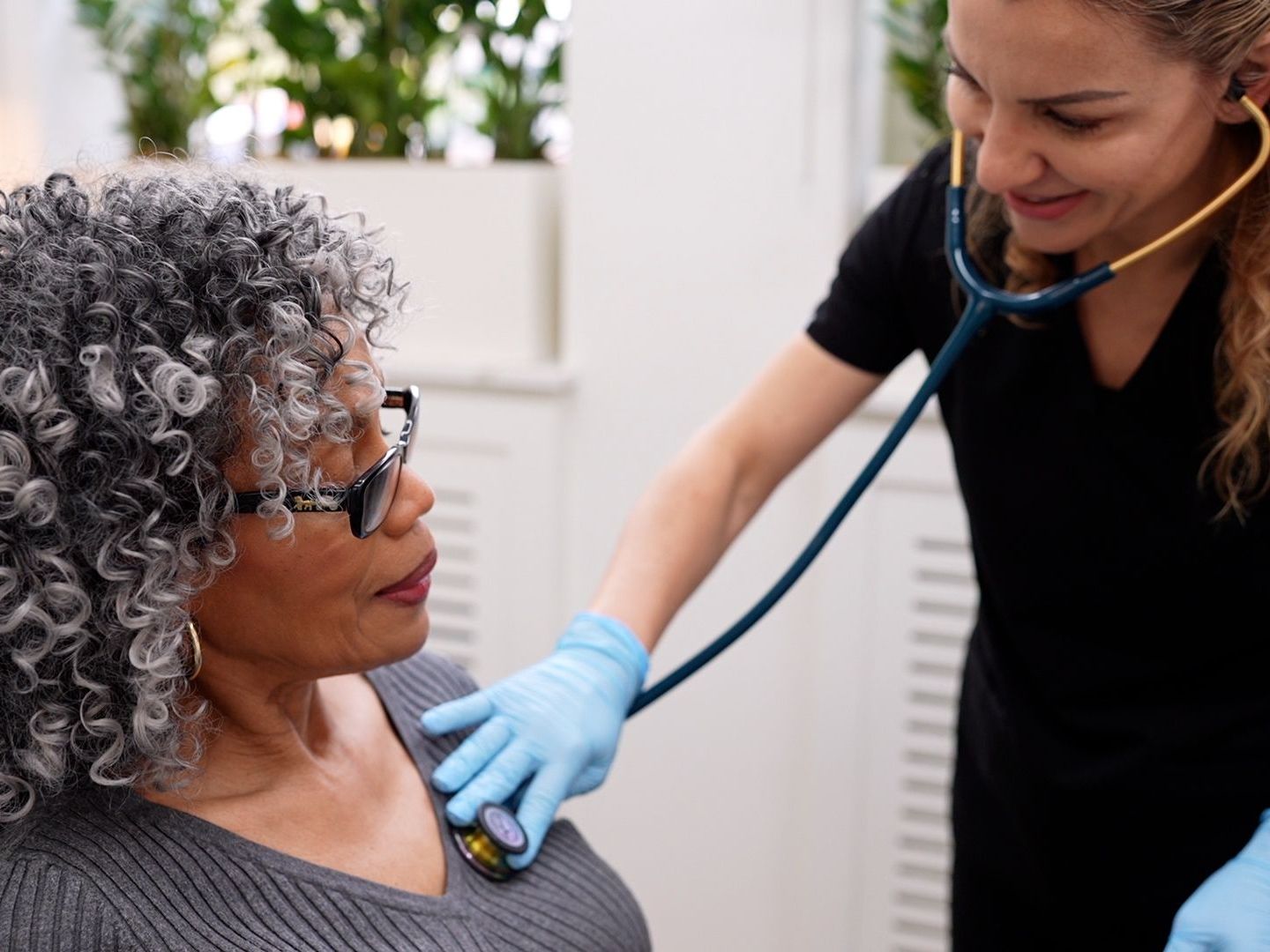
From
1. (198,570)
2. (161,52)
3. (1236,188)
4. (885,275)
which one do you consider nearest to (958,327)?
(885,275)

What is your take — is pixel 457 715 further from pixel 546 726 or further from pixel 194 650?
pixel 194 650

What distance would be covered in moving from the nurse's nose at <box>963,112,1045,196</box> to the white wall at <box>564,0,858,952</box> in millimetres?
960

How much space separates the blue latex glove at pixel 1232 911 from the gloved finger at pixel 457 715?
2.07 feet

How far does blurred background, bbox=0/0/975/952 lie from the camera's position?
214 cm

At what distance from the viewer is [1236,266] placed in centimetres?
121

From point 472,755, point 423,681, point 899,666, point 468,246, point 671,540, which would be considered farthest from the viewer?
point 468,246

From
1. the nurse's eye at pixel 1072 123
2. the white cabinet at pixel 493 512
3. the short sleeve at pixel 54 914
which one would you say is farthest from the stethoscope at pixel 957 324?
the white cabinet at pixel 493 512

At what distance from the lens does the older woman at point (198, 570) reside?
0.93m

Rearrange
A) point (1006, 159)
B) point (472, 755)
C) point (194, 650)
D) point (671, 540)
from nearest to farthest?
point (194, 650) < point (1006, 159) < point (472, 755) < point (671, 540)

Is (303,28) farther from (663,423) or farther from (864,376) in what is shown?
(864,376)

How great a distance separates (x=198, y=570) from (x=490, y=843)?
377 mm

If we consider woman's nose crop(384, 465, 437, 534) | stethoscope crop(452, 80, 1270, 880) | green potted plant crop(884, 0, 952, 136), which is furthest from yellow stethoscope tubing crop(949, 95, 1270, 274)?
green potted plant crop(884, 0, 952, 136)

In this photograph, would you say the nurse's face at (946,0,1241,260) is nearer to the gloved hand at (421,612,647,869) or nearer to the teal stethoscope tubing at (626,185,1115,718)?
the teal stethoscope tubing at (626,185,1115,718)

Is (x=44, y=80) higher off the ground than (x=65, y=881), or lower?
higher
